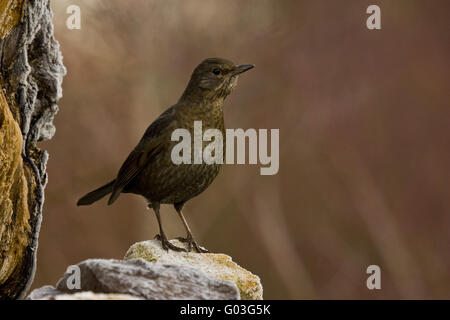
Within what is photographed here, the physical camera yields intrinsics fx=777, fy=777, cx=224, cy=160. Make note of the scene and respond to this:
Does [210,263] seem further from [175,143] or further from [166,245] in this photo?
[175,143]

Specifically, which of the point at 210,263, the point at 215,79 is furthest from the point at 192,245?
the point at 215,79

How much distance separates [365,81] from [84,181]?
3.08m

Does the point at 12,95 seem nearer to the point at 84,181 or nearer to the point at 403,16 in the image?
the point at 84,181

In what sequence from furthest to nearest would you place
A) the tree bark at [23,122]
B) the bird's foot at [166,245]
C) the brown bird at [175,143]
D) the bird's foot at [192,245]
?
the bird's foot at [192,245], the bird's foot at [166,245], the brown bird at [175,143], the tree bark at [23,122]

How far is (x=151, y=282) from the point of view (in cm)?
331

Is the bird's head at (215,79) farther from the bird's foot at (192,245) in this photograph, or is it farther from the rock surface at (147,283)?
the rock surface at (147,283)

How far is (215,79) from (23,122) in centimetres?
116

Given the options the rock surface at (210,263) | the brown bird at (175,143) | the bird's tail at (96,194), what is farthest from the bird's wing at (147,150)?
the rock surface at (210,263)

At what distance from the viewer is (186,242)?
479 cm

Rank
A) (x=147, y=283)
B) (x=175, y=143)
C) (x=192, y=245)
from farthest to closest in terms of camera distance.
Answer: (x=192, y=245) → (x=175, y=143) → (x=147, y=283)

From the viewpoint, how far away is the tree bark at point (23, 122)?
3.75 metres

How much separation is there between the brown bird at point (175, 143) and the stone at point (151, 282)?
1069 millimetres

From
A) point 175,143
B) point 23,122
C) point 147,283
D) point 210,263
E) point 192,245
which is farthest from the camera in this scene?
point 192,245
